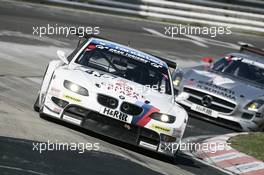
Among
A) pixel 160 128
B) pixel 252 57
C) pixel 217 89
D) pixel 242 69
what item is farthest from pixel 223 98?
pixel 160 128

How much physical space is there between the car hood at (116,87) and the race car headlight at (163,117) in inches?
3.7

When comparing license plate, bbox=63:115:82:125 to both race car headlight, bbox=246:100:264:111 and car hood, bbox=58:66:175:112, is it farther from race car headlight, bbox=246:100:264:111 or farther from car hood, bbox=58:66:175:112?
race car headlight, bbox=246:100:264:111

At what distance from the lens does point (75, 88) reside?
31.0 feet

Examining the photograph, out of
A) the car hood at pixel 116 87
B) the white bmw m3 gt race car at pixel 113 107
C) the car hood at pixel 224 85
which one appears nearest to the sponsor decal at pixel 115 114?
the white bmw m3 gt race car at pixel 113 107

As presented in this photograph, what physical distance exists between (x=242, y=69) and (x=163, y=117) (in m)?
5.97

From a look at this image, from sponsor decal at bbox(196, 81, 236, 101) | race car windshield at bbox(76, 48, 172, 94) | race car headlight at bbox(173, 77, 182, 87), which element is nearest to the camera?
race car windshield at bbox(76, 48, 172, 94)

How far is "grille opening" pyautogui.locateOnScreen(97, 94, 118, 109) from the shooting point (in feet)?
30.6

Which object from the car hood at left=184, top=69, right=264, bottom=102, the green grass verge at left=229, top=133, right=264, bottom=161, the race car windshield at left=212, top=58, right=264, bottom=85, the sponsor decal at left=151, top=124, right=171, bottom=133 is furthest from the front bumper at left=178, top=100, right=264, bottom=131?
the sponsor decal at left=151, top=124, right=171, bottom=133

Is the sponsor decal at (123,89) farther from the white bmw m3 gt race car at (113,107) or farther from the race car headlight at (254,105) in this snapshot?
the race car headlight at (254,105)

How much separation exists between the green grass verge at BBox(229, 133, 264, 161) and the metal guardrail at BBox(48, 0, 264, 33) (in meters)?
15.1

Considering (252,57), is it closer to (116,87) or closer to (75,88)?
(116,87)

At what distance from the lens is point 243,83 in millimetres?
14359

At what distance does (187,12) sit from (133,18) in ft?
8.07

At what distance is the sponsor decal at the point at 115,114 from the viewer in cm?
926
